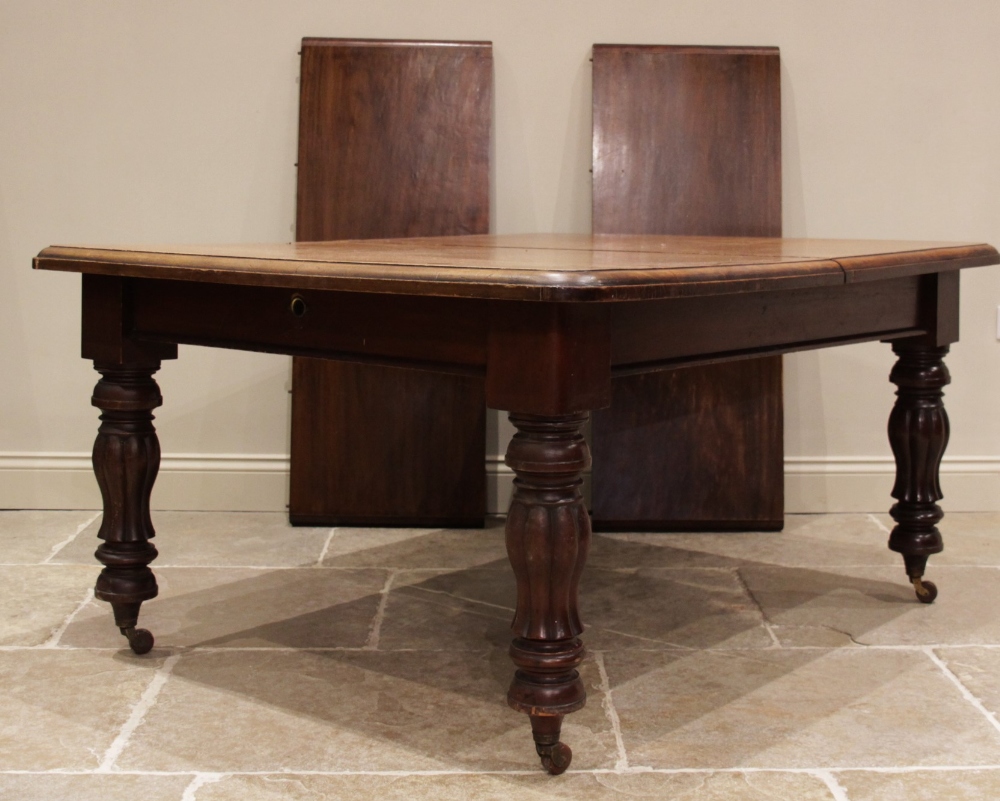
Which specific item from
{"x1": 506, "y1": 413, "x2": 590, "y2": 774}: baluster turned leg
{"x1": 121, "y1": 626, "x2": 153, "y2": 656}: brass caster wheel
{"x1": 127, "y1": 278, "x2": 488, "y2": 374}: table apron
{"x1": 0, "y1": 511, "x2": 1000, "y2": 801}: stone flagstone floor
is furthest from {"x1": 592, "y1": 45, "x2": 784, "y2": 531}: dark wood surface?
{"x1": 506, "y1": 413, "x2": 590, "y2": 774}: baluster turned leg

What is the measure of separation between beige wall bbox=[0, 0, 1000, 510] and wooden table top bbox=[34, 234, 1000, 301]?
107 centimetres

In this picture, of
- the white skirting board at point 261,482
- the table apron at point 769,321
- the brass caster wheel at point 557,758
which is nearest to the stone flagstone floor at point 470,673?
the brass caster wheel at point 557,758

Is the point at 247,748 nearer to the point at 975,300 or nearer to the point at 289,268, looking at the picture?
the point at 289,268

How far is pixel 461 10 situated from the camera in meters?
3.71

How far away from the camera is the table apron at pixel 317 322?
1.94m

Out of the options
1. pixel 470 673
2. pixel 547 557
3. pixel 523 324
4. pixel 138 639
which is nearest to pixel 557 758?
pixel 547 557

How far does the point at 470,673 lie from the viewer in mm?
2525

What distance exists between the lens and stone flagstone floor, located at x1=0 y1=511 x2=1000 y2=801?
207 centimetres

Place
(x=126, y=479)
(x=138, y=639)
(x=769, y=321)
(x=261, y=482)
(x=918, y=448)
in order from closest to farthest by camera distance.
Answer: (x=769, y=321) → (x=126, y=479) → (x=138, y=639) → (x=918, y=448) → (x=261, y=482)

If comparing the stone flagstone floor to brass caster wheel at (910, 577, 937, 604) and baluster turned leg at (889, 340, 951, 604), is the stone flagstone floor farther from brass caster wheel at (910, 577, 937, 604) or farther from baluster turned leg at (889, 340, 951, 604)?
baluster turned leg at (889, 340, 951, 604)

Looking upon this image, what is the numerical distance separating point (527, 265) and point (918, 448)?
147cm

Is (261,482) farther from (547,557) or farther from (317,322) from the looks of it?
(547,557)

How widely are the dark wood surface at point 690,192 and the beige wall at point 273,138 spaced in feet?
0.35

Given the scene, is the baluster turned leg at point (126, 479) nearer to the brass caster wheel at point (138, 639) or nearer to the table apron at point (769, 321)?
the brass caster wheel at point (138, 639)
